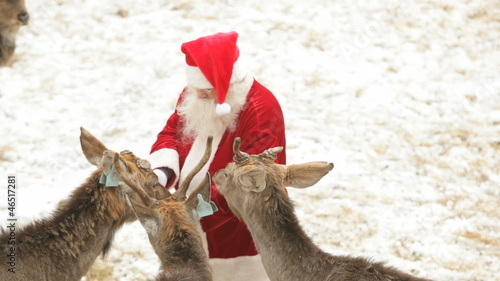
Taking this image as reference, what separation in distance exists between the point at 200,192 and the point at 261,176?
1.30 ft

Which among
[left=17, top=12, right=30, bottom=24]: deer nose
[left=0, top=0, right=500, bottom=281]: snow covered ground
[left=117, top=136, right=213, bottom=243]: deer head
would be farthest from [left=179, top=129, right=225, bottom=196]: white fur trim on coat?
[left=17, top=12, right=30, bottom=24]: deer nose

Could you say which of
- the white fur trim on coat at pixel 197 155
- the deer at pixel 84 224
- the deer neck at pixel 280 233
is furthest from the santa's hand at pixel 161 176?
the deer neck at pixel 280 233

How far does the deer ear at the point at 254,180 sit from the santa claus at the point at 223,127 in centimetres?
49

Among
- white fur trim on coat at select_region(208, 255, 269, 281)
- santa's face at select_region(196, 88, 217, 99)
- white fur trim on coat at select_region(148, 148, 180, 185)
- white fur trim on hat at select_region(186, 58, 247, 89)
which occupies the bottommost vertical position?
white fur trim on coat at select_region(208, 255, 269, 281)

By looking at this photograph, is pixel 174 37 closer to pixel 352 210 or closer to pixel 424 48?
pixel 424 48

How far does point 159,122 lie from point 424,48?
403 centimetres

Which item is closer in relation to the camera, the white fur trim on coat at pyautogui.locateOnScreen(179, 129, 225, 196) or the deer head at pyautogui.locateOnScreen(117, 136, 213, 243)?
the deer head at pyautogui.locateOnScreen(117, 136, 213, 243)

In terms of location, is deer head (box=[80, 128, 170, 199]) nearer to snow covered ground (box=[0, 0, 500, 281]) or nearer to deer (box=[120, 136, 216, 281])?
deer (box=[120, 136, 216, 281])

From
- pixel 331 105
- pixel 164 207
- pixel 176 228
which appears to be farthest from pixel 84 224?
pixel 331 105

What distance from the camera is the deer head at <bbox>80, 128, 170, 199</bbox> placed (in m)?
4.10

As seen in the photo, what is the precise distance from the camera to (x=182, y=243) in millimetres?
3912

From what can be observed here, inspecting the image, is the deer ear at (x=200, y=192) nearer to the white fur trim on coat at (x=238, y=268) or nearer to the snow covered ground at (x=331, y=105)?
the white fur trim on coat at (x=238, y=268)

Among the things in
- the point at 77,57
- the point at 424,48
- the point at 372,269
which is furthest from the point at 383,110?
the point at 372,269

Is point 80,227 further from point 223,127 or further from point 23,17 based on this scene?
point 23,17
